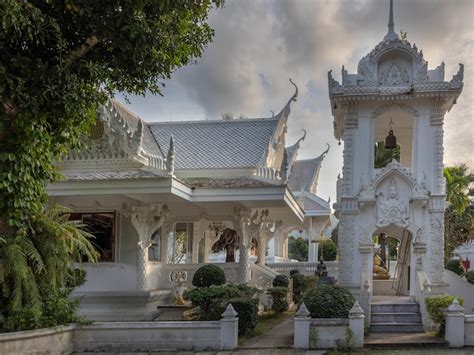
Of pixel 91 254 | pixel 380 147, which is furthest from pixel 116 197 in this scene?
pixel 380 147

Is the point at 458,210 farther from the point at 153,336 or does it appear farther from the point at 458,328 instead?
the point at 153,336

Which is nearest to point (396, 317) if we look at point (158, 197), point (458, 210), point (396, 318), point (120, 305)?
point (396, 318)

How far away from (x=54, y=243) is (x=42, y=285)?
0.82 metres

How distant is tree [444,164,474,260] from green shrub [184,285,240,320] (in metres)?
13.3

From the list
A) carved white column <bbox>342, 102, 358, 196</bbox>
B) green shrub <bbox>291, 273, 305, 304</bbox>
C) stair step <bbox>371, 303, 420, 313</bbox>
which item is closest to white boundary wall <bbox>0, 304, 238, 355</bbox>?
stair step <bbox>371, 303, 420, 313</bbox>

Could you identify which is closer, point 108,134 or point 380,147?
point 108,134

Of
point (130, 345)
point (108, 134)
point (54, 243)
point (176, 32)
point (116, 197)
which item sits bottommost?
point (130, 345)

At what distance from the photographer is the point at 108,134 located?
15.8m

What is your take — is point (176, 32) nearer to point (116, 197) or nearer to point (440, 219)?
point (116, 197)

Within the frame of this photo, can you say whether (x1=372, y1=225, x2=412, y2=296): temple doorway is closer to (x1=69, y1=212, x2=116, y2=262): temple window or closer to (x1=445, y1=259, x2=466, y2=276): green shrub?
(x1=445, y1=259, x2=466, y2=276): green shrub

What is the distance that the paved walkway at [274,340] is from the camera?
11.2 metres

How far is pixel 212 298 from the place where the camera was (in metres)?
12.3

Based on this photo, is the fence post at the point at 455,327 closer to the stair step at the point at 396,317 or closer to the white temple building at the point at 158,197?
the stair step at the point at 396,317

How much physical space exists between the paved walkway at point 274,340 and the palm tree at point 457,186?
1188 cm
